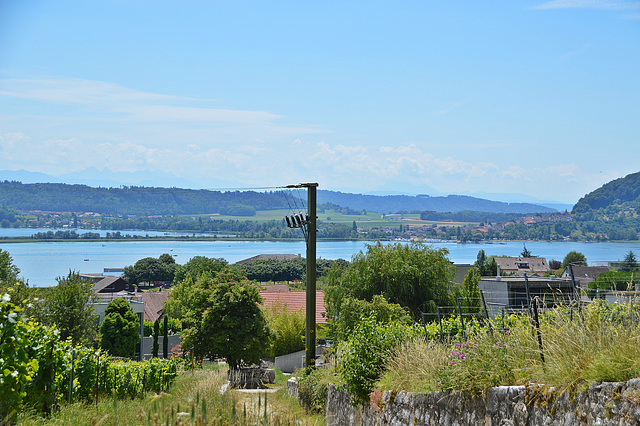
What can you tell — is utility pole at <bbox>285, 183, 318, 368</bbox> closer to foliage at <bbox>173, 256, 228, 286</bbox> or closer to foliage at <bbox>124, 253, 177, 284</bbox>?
foliage at <bbox>173, 256, 228, 286</bbox>

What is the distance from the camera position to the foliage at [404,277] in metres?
27.3

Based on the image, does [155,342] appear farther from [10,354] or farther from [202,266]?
[202,266]

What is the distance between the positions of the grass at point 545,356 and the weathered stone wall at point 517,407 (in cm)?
14

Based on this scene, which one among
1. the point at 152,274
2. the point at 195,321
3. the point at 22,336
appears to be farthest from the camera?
the point at 152,274

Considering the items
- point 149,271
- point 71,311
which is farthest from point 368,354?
point 149,271

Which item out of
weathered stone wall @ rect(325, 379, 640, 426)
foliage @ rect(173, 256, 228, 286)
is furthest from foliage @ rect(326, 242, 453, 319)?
foliage @ rect(173, 256, 228, 286)

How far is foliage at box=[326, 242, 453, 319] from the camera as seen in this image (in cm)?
2733

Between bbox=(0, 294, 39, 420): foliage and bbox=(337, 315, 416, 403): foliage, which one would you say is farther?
bbox=(337, 315, 416, 403): foliage

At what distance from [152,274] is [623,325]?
4706 inches

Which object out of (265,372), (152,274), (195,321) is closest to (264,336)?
(265,372)

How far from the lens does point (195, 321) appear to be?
27484mm

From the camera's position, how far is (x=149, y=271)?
118250 mm

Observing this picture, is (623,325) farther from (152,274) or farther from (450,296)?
(152,274)

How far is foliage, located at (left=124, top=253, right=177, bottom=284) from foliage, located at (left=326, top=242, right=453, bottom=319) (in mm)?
97011
